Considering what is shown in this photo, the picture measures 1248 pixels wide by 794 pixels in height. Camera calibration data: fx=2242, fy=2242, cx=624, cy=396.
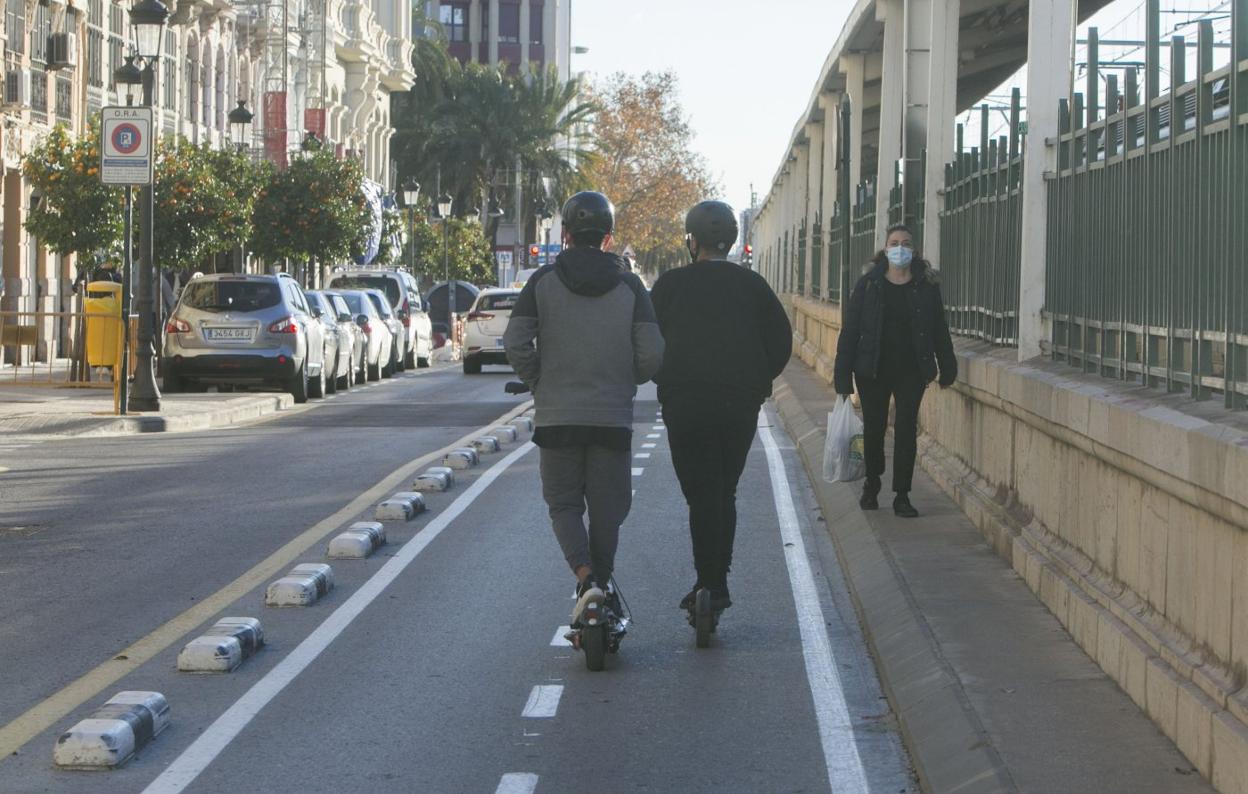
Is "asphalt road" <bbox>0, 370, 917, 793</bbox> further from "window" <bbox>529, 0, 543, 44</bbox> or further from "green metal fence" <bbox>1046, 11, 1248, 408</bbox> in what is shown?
"window" <bbox>529, 0, 543, 44</bbox>

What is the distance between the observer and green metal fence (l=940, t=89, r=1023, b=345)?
1314 centimetres

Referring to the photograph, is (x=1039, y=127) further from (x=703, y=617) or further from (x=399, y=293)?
(x=399, y=293)

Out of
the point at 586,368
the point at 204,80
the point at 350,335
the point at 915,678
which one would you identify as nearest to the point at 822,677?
the point at 915,678

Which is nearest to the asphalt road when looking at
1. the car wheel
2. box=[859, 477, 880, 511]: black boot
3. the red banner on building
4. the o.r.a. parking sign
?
box=[859, 477, 880, 511]: black boot

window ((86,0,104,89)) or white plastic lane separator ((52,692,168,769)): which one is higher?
window ((86,0,104,89))

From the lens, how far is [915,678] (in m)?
8.30

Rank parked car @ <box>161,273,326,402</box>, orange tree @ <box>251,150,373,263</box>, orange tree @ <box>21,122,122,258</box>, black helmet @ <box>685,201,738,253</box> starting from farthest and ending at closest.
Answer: orange tree @ <box>251,150,373,263</box>
orange tree @ <box>21,122,122,258</box>
parked car @ <box>161,273,326,402</box>
black helmet @ <box>685,201,738,253</box>

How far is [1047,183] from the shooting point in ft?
38.3

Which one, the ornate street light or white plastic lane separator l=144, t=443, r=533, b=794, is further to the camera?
the ornate street light

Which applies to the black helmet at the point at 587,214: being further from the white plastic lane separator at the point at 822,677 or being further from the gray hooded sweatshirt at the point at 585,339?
the white plastic lane separator at the point at 822,677

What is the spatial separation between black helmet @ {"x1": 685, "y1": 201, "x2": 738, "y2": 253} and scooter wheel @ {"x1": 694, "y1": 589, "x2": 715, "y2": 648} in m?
1.50

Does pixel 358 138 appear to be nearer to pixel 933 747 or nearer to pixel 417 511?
pixel 417 511

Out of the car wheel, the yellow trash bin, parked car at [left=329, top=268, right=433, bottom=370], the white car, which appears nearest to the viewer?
the yellow trash bin

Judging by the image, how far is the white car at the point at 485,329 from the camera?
40500 mm
